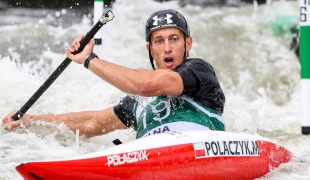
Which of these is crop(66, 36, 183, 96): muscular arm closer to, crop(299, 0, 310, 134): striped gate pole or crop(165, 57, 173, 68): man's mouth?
crop(165, 57, 173, 68): man's mouth

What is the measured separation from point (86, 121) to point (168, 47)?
3.47ft

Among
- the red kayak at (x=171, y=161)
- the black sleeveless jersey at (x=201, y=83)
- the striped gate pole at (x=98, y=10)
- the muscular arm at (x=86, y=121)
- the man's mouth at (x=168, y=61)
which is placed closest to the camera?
the red kayak at (x=171, y=161)

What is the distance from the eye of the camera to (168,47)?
4844mm

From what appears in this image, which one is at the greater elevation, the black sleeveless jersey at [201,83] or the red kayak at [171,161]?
the black sleeveless jersey at [201,83]

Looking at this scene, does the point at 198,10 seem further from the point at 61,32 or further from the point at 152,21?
the point at 152,21

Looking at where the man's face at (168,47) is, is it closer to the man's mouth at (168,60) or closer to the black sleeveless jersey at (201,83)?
the man's mouth at (168,60)

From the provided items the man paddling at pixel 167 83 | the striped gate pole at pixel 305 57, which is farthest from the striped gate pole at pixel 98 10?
the man paddling at pixel 167 83

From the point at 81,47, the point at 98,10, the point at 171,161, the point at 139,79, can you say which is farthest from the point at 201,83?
the point at 98,10

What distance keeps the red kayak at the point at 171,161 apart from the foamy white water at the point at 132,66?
58 centimetres

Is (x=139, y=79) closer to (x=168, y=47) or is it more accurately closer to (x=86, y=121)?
(x=168, y=47)

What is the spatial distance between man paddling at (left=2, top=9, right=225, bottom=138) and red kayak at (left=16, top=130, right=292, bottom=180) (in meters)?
0.25

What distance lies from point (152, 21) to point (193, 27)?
666cm

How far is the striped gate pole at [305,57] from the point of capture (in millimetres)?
6277

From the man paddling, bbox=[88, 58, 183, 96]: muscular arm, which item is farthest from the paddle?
bbox=[88, 58, 183, 96]: muscular arm
